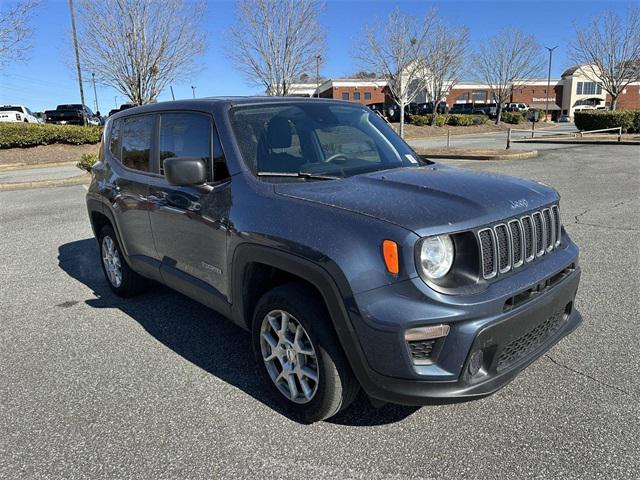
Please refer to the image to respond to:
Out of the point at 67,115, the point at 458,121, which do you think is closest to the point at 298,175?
the point at 67,115

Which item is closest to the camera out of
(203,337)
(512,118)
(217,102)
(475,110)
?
(217,102)

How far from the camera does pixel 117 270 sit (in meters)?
4.92

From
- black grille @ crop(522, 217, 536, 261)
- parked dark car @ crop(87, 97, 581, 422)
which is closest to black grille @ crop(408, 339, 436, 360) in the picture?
parked dark car @ crop(87, 97, 581, 422)

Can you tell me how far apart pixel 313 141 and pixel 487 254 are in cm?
153

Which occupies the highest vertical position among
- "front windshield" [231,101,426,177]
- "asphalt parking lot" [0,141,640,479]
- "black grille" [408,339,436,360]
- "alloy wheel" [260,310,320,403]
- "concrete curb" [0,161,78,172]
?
"front windshield" [231,101,426,177]

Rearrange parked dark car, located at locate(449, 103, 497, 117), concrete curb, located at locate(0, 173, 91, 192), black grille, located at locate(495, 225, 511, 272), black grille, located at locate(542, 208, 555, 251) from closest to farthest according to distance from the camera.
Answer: black grille, located at locate(495, 225, 511, 272) < black grille, located at locate(542, 208, 555, 251) < concrete curb, located at locate(0, 173, 91, 192) < parked dark car, located at locate(449, 103, 497, 117)

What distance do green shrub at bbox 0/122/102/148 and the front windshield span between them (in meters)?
20.9

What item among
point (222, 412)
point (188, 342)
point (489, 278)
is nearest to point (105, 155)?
point (188, 342)

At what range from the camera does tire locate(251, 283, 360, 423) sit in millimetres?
2578

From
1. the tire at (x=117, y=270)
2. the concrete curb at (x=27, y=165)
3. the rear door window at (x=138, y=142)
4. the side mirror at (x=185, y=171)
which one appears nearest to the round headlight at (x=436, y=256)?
the side mirror at (x=185, y=171)

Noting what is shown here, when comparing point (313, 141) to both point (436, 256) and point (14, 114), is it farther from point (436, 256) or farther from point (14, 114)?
point (14, 114)

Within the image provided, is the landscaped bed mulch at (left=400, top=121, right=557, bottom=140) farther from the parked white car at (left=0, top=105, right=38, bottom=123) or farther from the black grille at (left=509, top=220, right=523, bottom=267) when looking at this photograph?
the black grille at (left=509, top=220, right=523, bottom=267)

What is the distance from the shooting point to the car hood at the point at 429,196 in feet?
7.84

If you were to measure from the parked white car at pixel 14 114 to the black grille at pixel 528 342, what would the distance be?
91.8 feet
